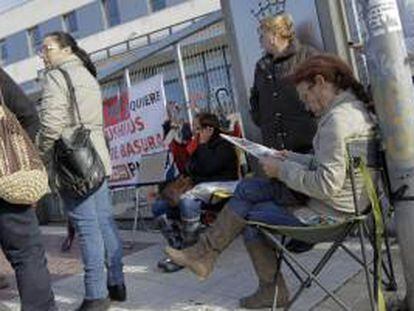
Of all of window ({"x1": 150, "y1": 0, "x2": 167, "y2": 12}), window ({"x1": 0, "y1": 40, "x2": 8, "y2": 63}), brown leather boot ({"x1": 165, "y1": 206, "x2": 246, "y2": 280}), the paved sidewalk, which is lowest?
the paved sidewalk

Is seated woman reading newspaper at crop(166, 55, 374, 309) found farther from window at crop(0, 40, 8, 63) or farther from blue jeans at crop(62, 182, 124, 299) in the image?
window at crop(0, 40, 8, 63)

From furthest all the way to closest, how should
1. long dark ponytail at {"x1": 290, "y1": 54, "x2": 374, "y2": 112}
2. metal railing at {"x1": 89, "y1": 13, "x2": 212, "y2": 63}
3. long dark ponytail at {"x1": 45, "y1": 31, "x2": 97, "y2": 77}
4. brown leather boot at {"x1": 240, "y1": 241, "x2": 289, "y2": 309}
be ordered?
metal railing at {"x1": 89, "y1": 13, "x2": 212, "y2": 63}, long dark ponytail at {"x1": 45, "y1": 31, "x2": 97, "y2": 77}, brown leather boot at {"x1": 240, "y1": 241, "x2": 289, "y2": 309}, long dark ponytail at {"x1": 290, "y1": 54, "x2": 374, "y2": 112}

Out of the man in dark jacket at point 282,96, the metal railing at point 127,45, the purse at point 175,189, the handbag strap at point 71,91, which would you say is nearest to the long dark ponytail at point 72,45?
the handbag strap at point 71,91

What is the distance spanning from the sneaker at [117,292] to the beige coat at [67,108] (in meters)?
0.84

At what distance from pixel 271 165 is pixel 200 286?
1.58 m

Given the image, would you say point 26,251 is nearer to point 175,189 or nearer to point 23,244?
point 23,244

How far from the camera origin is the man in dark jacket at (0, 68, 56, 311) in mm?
4270

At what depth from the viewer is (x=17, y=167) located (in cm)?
419

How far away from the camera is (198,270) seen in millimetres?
4543

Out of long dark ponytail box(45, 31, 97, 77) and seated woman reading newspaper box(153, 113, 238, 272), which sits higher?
long dark ponytail box(45, 31, 97, 77)

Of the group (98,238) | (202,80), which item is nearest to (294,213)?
(98,238)

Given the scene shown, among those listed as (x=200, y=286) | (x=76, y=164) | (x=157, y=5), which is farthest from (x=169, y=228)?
(x=157, y=5)

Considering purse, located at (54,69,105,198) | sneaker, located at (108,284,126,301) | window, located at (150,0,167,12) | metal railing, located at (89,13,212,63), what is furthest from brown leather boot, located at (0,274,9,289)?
window, located at (150,0,167,12)

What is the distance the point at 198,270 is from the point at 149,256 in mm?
2357
